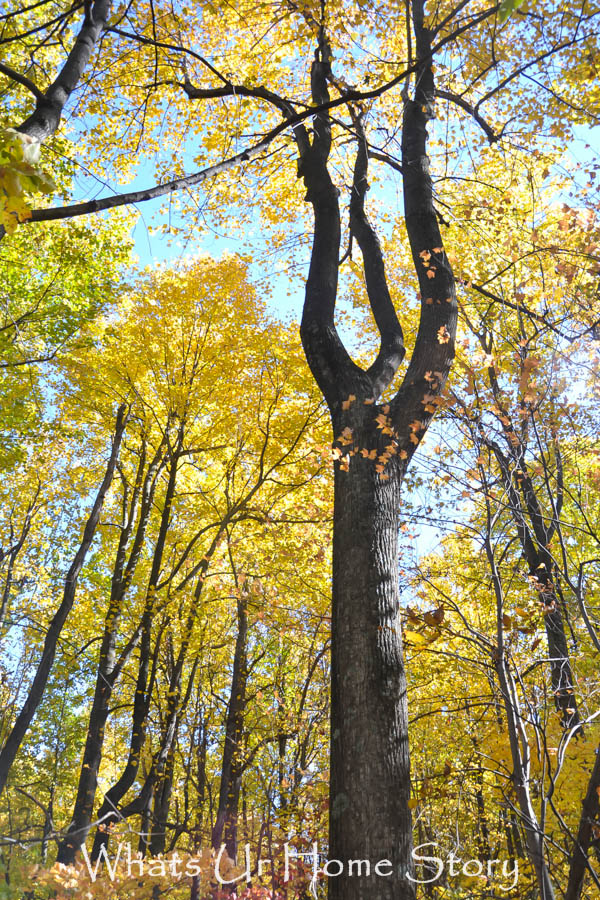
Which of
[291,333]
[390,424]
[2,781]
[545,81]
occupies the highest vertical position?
[545,81]

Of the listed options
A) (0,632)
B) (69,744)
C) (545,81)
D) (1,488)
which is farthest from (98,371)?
(69,744)

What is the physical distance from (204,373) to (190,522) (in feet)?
11.7

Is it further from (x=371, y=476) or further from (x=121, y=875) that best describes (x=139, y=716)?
(x=371, y=476)

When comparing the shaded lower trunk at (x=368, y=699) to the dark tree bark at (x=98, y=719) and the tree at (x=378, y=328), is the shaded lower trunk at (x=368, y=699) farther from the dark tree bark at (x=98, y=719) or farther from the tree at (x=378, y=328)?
the dark tree bark at (x=98, y=719)

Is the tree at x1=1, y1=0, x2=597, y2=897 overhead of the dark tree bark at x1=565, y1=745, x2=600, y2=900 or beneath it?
overhead

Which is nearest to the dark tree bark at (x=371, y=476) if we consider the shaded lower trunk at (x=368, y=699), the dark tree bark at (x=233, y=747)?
the shaded lower trunk at (x=368, y=699)

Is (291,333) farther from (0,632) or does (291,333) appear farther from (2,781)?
(0,632)

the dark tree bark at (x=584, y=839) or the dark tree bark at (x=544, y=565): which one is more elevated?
the dark tree bark at (x=544, y=565)

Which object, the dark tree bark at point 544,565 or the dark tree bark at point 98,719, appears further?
the dark tree bark at point 98,719

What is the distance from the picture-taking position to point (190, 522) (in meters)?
10.8

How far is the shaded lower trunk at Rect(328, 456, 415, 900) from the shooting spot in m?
2.20

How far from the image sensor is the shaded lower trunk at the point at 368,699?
86.7 inches

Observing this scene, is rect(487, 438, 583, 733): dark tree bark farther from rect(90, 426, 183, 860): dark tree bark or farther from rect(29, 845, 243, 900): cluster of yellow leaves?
rect(90, 426, 183, 860): dark tree bark

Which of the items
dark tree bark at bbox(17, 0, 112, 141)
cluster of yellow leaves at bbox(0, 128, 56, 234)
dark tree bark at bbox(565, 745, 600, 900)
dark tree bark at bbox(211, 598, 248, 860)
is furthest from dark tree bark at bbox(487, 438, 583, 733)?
dark tree bark at bbox(211, 598, 248, 860)
